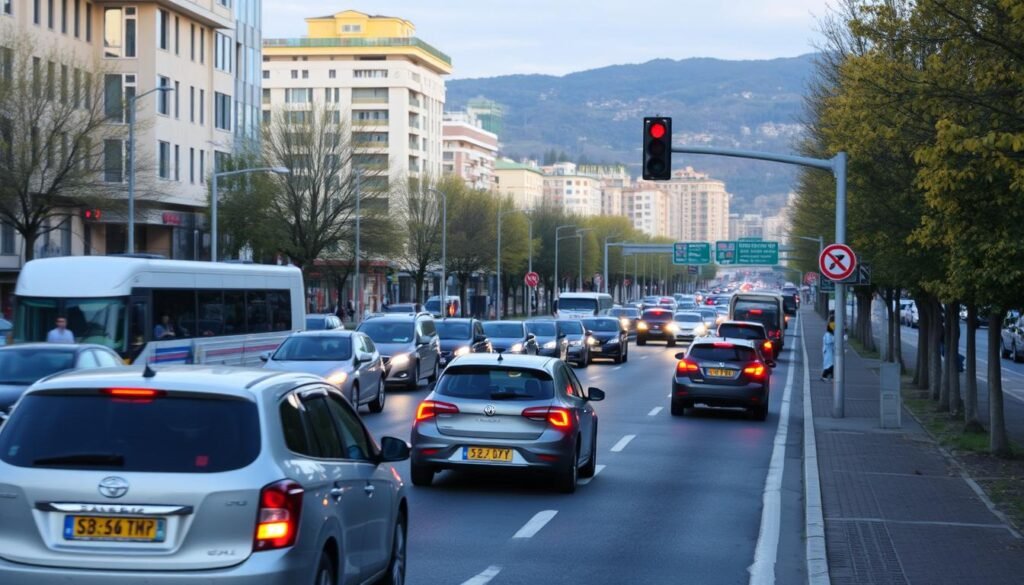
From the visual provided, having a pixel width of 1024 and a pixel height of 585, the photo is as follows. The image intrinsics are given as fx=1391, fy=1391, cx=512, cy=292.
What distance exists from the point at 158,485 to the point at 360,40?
13443cm

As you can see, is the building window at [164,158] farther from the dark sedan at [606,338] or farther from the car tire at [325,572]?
the car tire at [325,572]

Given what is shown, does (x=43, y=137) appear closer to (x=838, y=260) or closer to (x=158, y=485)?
(x=838, y=260)

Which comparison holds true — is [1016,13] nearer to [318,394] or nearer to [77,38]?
[318,394]

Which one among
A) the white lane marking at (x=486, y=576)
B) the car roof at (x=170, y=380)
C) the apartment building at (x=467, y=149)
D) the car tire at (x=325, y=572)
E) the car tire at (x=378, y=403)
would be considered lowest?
the car tire at (x=378, y=403)

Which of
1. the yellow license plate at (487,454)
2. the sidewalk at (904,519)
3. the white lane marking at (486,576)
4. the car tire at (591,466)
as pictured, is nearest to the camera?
the white lane marking at (486,576)

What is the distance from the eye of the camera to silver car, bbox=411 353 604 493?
14570 mm

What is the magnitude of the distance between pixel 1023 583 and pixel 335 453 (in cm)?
549

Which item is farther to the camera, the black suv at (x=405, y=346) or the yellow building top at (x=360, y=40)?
the yellow building top at (x=360, y=40)

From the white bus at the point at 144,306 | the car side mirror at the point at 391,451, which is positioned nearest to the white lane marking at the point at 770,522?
the car side mirror at the point at 391,451

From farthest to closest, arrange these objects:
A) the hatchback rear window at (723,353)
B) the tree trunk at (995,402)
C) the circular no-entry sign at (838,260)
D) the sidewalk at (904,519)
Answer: the hatchback rear window at (723,353) → the circular no-entry sign at (838,260) → the tree trunk at (995,402) → the sidewalk at (904,519)

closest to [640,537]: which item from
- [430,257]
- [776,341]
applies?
[776,341]

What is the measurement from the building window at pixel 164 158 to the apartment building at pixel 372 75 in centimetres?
6899

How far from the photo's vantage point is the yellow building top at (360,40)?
448 ft

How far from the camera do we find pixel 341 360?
80.6 feet
